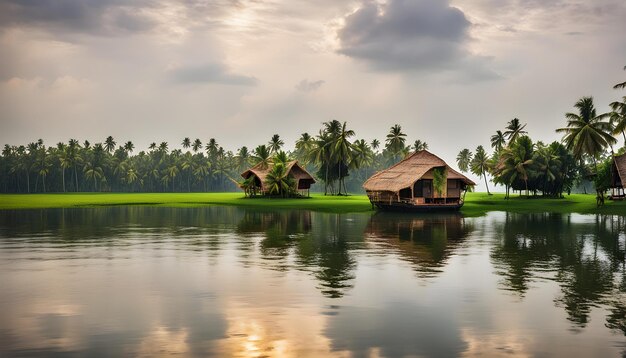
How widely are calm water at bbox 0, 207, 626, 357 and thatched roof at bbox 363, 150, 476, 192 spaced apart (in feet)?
93.3

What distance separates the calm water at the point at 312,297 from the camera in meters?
11.4

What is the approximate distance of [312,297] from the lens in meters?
15.5

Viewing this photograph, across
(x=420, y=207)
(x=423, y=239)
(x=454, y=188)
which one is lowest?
(x=423, y=239)

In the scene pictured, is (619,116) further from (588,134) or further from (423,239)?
(423,239)

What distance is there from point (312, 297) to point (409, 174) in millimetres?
46411

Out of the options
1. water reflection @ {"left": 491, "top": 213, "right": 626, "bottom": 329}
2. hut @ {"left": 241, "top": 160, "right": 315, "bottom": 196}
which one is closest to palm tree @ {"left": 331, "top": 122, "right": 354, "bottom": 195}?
hut @ {"left": 241, "top": 160, "right": 315, "bottom": 196}

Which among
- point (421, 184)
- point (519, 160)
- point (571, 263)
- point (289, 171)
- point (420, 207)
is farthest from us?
point (289, 171)

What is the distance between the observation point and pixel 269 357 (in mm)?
10477

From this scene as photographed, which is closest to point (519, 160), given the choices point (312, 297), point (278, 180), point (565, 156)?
point (565, 156)

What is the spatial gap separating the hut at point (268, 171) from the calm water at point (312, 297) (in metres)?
55.7

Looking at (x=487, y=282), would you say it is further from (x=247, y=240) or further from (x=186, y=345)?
(x=247, y=240)

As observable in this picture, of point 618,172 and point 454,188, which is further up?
point 618,172

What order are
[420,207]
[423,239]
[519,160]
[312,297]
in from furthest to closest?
[519,160]
[420,207]
[423,239]
[312,297]

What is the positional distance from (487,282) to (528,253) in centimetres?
816
